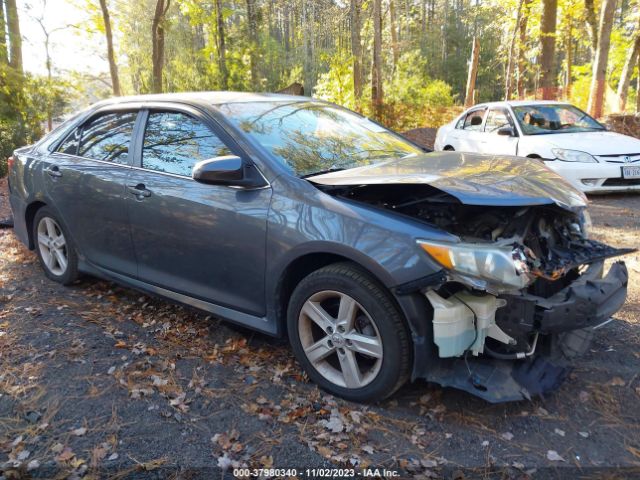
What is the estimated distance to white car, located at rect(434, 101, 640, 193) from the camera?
7.67 metres

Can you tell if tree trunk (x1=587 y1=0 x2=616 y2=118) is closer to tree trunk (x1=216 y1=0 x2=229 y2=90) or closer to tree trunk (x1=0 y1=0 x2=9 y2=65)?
tree trunk (x1=0 y1=0 x2=9 y2=65)

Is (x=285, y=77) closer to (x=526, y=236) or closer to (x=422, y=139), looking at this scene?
(x=422, y=139)

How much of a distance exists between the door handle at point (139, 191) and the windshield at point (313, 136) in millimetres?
765

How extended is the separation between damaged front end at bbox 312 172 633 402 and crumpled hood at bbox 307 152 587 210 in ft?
0.21

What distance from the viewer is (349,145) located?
3.69 m

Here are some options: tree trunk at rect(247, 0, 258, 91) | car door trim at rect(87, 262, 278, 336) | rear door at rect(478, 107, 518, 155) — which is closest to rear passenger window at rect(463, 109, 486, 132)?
rear door at rect(478, 107, 518, 155)

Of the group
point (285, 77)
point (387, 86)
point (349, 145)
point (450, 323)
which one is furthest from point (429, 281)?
point (285, 77)

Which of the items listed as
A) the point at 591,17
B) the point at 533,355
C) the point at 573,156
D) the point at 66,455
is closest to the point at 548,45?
the point at 591,17

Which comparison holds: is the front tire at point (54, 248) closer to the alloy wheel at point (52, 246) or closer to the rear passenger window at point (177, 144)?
the alloy wheel at point (52, 246)

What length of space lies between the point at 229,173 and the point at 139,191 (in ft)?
3.06

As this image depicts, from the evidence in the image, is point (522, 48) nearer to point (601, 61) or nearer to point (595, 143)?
point (601, 61)

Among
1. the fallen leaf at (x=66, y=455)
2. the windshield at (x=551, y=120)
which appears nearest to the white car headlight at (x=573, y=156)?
the windshield at (x=551, y=120)

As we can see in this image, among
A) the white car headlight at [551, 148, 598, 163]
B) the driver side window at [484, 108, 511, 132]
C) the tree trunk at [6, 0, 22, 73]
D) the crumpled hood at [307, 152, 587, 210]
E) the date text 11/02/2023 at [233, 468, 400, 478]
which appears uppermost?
the tree trunk at [6, 0, 22, 73]

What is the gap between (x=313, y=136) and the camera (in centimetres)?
358
